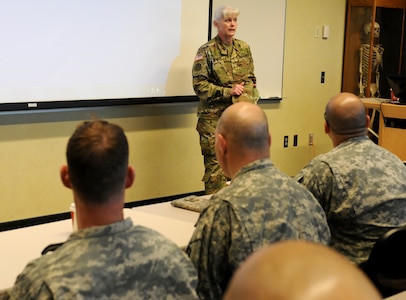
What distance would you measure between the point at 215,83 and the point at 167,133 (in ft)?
2.40

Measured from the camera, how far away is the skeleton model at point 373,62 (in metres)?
7.33

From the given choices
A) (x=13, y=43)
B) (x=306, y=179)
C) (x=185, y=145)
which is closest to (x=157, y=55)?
(x=185, y=145)

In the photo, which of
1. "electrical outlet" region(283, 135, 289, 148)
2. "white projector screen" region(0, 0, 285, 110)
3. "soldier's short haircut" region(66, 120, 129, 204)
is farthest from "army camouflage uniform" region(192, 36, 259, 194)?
"soldier's short haircut" region(66, 120, 129, 204)

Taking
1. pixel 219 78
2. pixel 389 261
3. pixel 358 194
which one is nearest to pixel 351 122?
pixel 358 194

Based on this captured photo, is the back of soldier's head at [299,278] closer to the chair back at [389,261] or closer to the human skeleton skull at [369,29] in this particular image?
the chair back at [389,261]

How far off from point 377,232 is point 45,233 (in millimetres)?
1371

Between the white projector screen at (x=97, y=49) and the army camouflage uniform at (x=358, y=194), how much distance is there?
101 inches

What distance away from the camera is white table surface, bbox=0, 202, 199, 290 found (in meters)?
2.18

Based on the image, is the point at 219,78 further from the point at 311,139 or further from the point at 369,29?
the point at 369,29

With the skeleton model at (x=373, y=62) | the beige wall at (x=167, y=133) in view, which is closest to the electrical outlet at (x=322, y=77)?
the beige wall at (x=167, y=133)

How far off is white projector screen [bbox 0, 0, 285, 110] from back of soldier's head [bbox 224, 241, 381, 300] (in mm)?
4120

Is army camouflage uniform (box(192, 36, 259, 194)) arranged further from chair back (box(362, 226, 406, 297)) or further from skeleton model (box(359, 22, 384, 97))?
chair back (box(362, 226, 406, 297))

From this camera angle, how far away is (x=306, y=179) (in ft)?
9.27

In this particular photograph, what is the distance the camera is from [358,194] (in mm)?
2717
